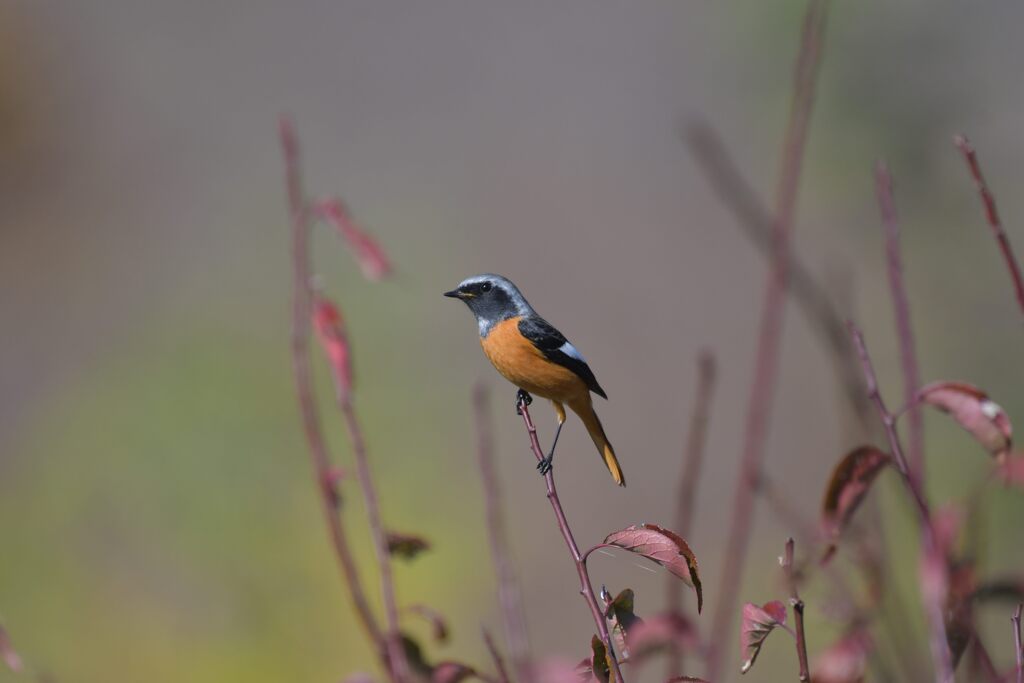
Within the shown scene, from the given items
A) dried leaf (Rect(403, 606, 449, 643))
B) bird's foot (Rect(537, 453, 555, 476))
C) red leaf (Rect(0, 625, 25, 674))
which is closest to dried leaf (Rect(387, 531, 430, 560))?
dried leaf (Rect(403, 606, 449, 643))

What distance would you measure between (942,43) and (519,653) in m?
9.32

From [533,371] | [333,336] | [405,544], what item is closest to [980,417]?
[405,544]

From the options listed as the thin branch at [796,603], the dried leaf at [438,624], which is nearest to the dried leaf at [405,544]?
the dried leaf at [438,624]

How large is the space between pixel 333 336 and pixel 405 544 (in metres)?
0.31

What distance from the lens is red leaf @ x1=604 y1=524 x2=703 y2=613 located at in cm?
124

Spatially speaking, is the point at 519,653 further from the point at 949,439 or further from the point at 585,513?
the point at 585,513

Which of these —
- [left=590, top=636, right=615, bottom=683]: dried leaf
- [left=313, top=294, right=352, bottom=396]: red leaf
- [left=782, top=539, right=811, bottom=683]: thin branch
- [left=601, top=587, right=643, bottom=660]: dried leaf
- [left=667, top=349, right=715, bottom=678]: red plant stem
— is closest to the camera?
[left=782, top=539, right=811, bottom=683]: thin branch

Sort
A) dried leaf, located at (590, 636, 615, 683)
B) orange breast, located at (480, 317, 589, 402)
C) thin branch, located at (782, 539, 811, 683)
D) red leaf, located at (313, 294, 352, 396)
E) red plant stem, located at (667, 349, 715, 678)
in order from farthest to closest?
orange breast, located at (480, 317, 589, 402), red leaf, located at (313, 294, 352, 396), red plant stem, located at (667, 349, 715, 678), dried leaf, located at (590, 636, 615, 683), thin branch, located at (782, 539, 811, 683)

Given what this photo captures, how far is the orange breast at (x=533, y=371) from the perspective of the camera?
7.38 feet

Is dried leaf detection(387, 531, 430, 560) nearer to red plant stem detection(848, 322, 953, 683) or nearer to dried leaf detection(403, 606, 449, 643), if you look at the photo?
dried leaf detection(403, 606, 449, 643)

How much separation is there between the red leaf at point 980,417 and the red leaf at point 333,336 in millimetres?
754

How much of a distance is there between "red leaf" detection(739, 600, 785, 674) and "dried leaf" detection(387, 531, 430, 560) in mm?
461

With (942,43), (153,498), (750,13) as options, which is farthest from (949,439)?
(153,498)

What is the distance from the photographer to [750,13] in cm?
1031
